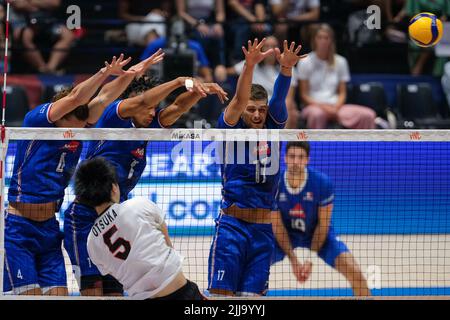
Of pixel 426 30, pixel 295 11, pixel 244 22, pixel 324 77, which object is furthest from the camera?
pixel 295 11

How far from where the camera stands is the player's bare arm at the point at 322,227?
9.67 metres

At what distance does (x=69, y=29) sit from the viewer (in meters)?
14.8

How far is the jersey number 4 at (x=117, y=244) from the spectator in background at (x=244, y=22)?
25.1 feet

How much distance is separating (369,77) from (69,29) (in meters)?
4.86

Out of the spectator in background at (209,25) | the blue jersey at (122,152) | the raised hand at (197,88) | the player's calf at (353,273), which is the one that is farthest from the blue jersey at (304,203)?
the spectator in background at (209,25)

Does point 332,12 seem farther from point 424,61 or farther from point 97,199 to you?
point 97,199

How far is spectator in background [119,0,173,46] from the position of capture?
48.0 feet

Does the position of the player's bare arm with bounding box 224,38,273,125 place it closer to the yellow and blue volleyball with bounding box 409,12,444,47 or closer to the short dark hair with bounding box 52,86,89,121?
the short dark hair with bounding box 52,86,89,121

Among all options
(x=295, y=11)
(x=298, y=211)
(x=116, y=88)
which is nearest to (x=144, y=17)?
(x=295, y=11)

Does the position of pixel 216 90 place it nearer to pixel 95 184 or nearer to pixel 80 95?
pixel 80 95

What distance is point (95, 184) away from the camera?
6.86 m

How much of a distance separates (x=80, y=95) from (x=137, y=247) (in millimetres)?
1564

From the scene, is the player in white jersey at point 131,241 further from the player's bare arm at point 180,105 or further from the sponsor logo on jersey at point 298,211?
the sponsor logo on jersey at point 298,211
